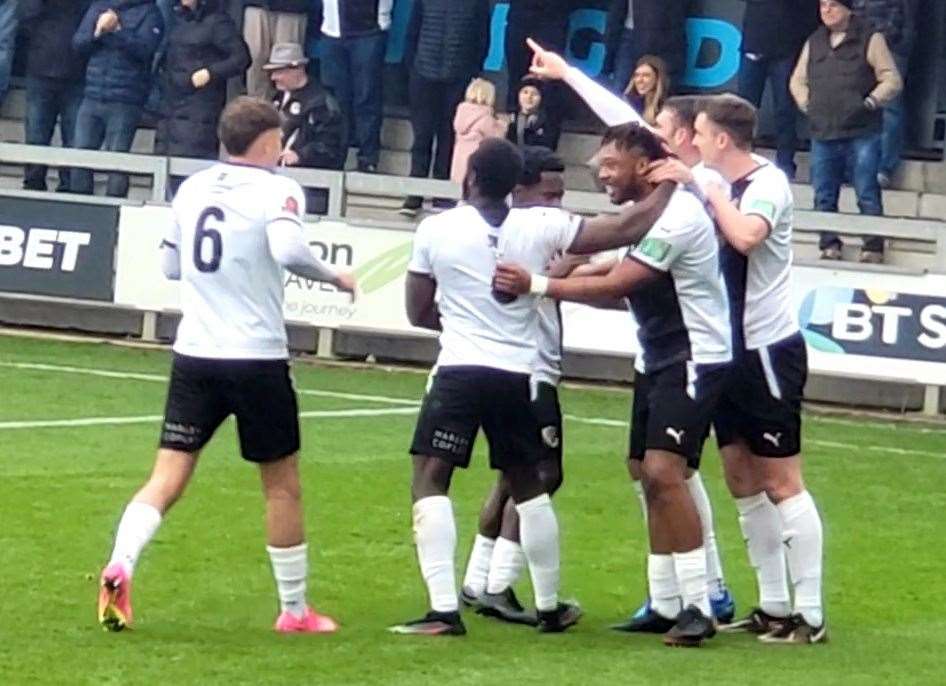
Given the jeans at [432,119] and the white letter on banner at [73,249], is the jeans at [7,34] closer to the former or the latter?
the white letter on banner at [73,249]

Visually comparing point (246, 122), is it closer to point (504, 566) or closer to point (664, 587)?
point (504, 566)

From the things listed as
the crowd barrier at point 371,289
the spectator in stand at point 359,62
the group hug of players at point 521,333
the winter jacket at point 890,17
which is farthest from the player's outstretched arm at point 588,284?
the spectator in stand at point 359,62

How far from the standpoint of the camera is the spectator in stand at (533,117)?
19359mm

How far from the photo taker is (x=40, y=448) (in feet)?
43.6

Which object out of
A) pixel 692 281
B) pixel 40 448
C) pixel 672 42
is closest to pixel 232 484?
pixel 40 448

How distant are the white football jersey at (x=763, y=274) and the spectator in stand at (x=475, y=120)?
10264 millimetres

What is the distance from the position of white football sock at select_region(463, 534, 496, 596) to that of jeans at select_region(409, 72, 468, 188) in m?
10.8

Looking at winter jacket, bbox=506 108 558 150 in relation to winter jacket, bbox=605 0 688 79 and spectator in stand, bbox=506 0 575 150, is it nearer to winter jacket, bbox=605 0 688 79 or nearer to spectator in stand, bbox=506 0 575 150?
spectator in stand, bbox=506 0 575 150

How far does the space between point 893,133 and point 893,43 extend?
37.9 inches

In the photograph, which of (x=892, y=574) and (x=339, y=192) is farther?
(x=339, y=192)

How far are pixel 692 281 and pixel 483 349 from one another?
79cm

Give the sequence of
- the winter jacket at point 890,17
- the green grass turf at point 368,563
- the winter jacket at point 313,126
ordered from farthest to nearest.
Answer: the winter jacket at point 313,126 < the winter jacket at point 890,17 < the green grass turf at point 368,563

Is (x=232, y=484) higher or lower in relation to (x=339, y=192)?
lower

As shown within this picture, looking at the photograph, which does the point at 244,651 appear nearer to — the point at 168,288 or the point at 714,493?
the point at 714,493
